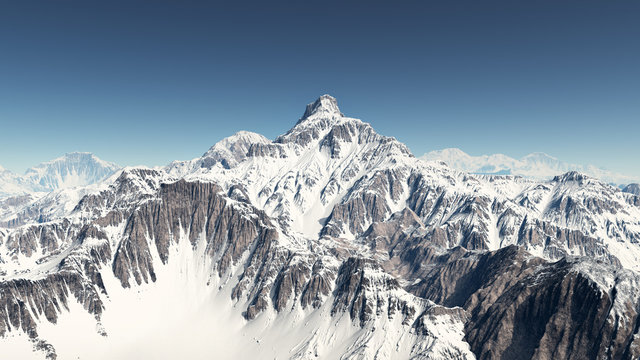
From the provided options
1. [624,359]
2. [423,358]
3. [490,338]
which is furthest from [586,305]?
[423,358]

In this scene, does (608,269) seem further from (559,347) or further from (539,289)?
(559,347)

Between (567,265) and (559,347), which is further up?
(567,265)

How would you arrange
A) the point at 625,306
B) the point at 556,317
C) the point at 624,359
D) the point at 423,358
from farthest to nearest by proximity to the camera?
the point at 423,358
the point at 556,317
the point at 625,306
the point at 624,359

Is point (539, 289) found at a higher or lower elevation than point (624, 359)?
higher

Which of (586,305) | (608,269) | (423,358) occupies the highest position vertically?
(608,269)

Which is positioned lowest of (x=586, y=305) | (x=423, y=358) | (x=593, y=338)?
(x=423, y=358)

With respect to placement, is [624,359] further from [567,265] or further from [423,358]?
[423,358]

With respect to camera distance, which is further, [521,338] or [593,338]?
[521,338]

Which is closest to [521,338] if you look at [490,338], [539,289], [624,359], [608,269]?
[490,338]

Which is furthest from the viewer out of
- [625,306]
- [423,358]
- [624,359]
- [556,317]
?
[423,358]
